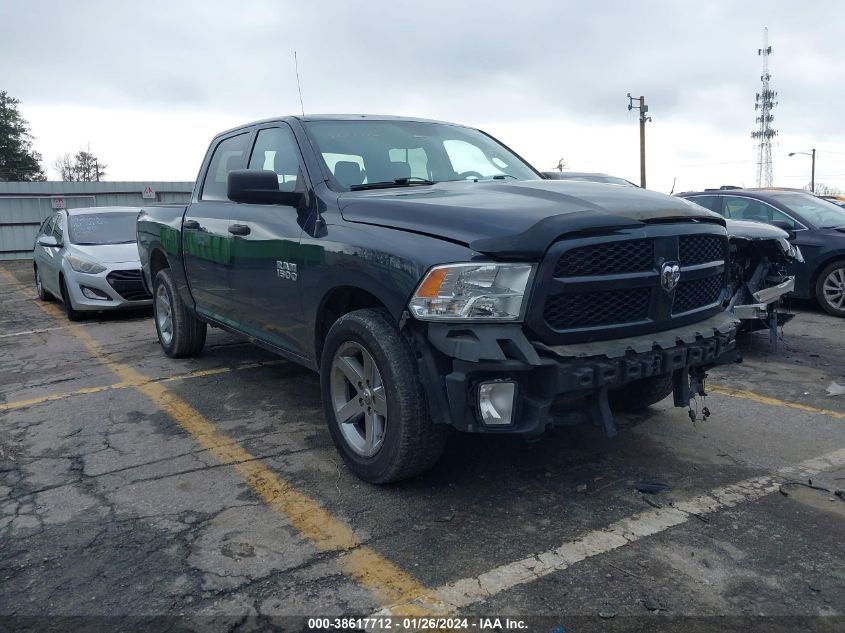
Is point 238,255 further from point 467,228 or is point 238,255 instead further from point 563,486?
point 563,486

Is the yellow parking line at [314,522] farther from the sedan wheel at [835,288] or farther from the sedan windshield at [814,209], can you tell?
the sedan windshield at [814,209]

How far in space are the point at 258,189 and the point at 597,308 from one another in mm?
2064

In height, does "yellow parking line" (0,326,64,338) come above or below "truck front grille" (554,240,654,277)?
below

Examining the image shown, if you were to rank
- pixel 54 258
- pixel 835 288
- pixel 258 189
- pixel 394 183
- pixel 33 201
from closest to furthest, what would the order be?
pixel 258 189, pixel 394 183, pixel 835 288, pixel 54 258, pixel 33 201

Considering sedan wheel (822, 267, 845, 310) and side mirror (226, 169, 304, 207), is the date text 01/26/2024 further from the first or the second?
sedan wheel (822, 267, 845, 310)

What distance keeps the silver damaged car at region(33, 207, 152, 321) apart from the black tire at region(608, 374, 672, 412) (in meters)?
7.13

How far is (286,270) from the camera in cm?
427

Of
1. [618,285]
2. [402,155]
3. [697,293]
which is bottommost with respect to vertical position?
[697,293]

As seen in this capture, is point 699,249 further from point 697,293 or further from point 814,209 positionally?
point 814,209

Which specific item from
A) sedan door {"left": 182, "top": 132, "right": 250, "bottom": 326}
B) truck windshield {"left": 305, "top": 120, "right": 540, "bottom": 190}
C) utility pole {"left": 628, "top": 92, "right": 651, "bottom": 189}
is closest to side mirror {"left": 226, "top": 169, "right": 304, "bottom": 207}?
truck windshield {"left": 305, "top": 120, "right": 540, "bottom": 190}

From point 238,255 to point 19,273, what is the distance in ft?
51.8

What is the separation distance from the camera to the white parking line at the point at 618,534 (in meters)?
2.74

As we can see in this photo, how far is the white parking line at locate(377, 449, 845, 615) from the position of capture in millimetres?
2736

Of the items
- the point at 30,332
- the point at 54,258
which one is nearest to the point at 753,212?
the point at 30,332
